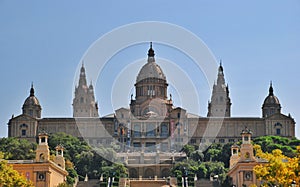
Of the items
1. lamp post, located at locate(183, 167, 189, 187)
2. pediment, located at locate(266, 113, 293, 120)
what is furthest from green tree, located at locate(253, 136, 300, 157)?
pediment, located at locate(266, 113, 293, 120)

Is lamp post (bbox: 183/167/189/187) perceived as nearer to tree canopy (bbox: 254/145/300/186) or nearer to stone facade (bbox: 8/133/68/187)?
stone facade (bbox: 8/133/68/187)

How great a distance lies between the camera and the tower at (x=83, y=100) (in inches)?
5866

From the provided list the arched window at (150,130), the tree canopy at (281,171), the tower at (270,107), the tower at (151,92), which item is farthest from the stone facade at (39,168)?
the tower at (270,107)

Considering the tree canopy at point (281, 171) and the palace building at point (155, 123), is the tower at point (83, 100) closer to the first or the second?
the palace building at point (155, 123)

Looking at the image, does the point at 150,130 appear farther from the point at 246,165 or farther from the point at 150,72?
the point at 246,165

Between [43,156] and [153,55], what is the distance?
275 feet

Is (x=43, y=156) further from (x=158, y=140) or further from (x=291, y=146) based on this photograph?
(x=158, y=140)

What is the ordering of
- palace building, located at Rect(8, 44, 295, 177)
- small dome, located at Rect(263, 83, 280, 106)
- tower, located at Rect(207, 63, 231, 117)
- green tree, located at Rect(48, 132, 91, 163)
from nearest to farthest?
green tree, located at Rect(48, 132, 91, 163)
palace building, located at Rect(8, 44, 295, 177)
small dome, located at Rect(263, 83, 280, 106)
tower, located at Rect(207, 63, 231, 117)

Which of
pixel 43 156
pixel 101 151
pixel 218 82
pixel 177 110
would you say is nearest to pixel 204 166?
pixel 101 151

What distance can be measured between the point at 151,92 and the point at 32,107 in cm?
2129

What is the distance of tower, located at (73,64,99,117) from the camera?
149 m

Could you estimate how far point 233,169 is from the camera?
74.5 metres

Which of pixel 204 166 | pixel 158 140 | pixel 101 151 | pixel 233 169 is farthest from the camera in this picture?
pixel 158 140

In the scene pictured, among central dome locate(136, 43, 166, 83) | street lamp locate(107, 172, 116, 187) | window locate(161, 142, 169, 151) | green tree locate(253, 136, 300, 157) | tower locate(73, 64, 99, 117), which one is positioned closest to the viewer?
street lamp locate(107, 172, 116, 187)
